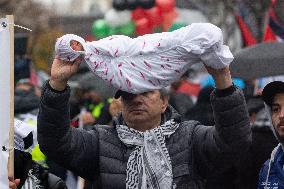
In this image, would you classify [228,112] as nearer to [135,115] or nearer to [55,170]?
[135,115]

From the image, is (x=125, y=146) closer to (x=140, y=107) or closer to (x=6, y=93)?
(x=140, y=107)

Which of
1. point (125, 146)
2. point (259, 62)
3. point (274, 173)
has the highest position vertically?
point (259, 62)

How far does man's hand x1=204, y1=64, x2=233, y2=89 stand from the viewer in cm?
450

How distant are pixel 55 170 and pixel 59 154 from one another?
2.94 meters

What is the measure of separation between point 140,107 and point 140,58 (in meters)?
0.28

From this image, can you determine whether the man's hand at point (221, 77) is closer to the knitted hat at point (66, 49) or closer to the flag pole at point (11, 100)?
the knitted hat at point (66, 49)

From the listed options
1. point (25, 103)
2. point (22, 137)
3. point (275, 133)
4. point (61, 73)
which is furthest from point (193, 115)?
point (61, 73)

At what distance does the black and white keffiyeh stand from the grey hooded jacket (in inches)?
1.2

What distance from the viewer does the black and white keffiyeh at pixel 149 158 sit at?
15.4ft

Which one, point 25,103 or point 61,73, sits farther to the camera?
point 25,103

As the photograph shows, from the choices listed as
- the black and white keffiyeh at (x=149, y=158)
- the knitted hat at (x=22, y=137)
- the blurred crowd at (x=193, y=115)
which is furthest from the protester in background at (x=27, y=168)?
the black and white keffiyeh at (x=149, y=158)

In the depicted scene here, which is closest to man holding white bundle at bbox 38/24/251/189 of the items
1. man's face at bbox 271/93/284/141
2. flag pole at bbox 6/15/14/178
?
flag pole at bbox 6/15/14/178

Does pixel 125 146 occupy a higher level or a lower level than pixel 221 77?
lower

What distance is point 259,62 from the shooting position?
325 inches
